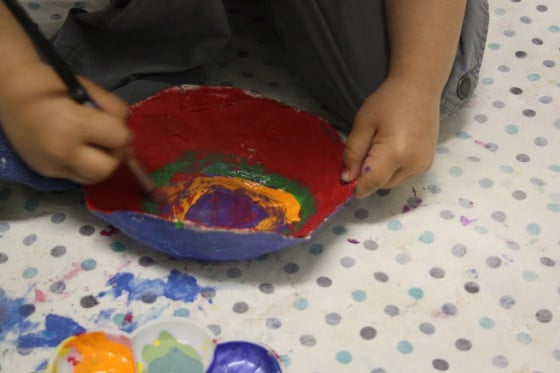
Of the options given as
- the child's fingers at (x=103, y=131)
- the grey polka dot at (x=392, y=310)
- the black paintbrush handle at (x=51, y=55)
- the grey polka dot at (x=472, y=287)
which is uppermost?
the black paintbrush handle at (x=51, y=55)

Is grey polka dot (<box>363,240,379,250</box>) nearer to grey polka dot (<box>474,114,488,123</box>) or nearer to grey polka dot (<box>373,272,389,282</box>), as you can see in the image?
grey polka dot (<box>373,272,389,282</box>)

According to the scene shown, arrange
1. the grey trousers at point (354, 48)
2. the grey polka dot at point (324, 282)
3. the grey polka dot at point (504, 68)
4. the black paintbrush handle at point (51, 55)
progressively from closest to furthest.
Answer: the black paintbrush handle at point (51, 55) < the grey polka dot at point (324, 282) < the grey trousers at point (354, 48) < the grey polka dot at point (504, 68)

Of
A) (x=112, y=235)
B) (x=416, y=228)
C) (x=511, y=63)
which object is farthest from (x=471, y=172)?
(x=112, y=235)

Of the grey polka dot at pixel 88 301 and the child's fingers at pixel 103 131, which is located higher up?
the child's fingers at pixel 103 131

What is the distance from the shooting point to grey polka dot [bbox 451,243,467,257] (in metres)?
0.71

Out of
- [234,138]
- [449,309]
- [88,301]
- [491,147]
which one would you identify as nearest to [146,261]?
[88,301]

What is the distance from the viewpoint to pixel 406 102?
0.72 metres

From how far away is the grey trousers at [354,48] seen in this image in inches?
31.0

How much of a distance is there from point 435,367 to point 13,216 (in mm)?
397

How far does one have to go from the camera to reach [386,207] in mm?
748

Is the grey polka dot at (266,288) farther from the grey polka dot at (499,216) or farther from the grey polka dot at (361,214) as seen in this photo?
the grey polka dot at (499,216)

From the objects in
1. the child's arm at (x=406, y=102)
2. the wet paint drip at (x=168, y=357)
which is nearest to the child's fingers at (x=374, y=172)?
the child's arm at (x=406, y=102)

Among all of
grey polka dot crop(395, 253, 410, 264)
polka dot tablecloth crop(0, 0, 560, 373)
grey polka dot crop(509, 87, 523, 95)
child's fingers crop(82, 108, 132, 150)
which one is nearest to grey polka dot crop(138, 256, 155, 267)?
polka dot tablecloth crop(0, 0, 560, 373)

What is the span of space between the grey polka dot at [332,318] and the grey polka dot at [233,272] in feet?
0.28
